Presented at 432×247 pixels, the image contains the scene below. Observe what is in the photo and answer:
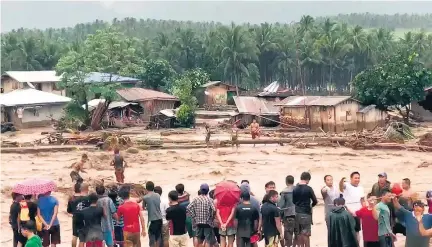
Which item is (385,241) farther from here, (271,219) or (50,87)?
(50,87)

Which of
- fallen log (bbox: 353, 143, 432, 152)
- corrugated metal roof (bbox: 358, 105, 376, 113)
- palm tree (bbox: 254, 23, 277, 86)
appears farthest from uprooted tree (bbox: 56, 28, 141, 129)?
palm tree (bbox: 254, 23, 277, 86)

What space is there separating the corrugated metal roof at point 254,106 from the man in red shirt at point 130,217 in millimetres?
31408

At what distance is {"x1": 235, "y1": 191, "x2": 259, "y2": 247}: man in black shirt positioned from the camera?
32.7 ft

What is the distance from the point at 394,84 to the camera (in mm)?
36781

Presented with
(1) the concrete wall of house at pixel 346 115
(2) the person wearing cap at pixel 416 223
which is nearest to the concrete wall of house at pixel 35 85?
(1) the concrete wall of house at pixel 346 115

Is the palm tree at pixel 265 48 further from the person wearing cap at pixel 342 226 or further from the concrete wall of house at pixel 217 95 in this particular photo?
the person wearing cap at pixel 342 226

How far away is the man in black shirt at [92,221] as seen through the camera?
10.1m

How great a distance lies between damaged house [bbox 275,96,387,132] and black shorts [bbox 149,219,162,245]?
2785 centimetres

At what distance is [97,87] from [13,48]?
3614 cm

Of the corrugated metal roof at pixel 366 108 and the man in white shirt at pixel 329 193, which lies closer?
the man in white shirt at pixel 329 193

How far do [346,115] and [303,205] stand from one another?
93.1 feet

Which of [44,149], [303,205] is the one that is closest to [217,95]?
[44,149]

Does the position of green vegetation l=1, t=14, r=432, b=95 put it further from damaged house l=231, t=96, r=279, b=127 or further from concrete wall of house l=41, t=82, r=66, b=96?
damaged house l=231, t=96, r=279, b=127

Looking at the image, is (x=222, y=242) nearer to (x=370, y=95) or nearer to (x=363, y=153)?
(x=363, y=153)
